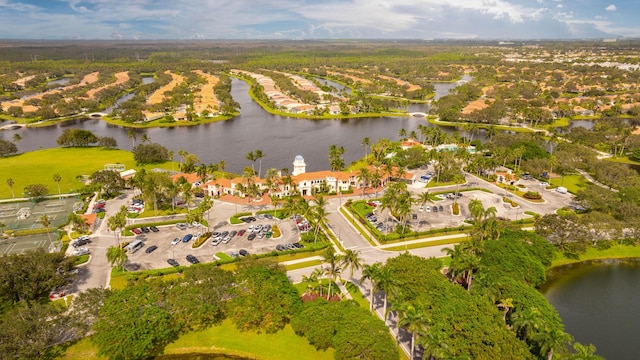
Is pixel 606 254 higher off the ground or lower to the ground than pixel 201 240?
lower

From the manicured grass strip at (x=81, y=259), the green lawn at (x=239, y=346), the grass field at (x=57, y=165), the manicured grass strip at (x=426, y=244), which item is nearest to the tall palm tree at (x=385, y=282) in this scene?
the green lawn at (x=239, y=346)

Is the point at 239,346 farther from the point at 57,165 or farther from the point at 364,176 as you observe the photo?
the point at 57,165

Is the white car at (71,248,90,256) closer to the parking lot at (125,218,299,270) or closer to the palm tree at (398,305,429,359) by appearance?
the parking lot at (125,218,299,270)

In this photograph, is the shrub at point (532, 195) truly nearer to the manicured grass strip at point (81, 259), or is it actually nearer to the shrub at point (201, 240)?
the shrub at point (201, 240)

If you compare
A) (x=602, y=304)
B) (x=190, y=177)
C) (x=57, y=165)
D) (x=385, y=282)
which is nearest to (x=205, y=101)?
(x=57, y=165)

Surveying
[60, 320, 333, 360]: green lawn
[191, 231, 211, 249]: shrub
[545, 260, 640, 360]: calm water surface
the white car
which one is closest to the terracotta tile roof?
[191, 231, 211, 249]: shrub

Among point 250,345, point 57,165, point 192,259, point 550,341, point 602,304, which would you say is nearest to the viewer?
point 550,341
